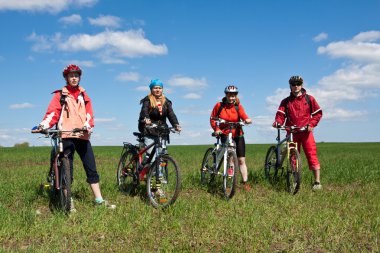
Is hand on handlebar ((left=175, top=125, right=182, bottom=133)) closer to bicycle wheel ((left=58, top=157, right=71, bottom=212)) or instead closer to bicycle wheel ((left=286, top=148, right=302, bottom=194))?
bicycle wheel ((left=58, top=157, right=71, bottom=212))

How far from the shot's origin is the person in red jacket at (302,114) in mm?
9383

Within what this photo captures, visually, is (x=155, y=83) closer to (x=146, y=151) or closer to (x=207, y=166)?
(x=146, y=151)

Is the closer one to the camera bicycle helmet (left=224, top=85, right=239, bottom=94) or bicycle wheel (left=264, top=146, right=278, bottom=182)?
bicycle helmet (left=224, top=85, right=239, bottom=94)

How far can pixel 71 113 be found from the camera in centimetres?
702

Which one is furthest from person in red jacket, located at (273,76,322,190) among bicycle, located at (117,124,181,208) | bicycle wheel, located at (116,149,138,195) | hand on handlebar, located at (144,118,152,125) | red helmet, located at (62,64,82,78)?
red helmet, located at (62,64,82,78)

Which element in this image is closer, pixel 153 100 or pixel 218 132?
pixel 153 100

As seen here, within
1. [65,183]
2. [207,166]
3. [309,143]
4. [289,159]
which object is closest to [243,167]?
[207,166]

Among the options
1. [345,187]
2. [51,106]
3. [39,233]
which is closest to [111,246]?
[39,233]

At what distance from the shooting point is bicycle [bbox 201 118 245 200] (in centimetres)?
811

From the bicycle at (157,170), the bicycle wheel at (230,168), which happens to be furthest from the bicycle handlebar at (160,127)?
the bicycle wheel at (230,168)

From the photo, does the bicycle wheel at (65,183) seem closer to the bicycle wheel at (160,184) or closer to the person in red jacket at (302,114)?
the bicycle wheel at (160,184)

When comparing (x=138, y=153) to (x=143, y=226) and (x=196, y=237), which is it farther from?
(x=196, y=237)

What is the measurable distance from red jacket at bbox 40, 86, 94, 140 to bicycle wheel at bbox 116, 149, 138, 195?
5.83ft

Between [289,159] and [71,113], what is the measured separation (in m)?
5.00
